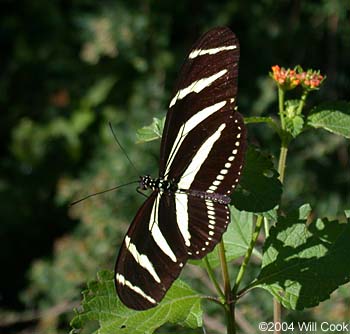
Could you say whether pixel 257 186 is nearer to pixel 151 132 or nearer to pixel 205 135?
pixel 205 135

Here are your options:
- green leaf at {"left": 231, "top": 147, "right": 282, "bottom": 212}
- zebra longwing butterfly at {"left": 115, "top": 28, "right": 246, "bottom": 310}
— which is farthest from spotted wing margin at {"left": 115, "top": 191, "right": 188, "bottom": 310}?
green leaf at {"left": 231, "top": 147, "right": 282, "bottom": 212}

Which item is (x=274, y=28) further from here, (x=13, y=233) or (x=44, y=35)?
(x=13, y=233)

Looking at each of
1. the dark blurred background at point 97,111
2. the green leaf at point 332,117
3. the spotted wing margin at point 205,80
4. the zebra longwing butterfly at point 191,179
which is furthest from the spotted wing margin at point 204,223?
the dark blurred background at point 97,111

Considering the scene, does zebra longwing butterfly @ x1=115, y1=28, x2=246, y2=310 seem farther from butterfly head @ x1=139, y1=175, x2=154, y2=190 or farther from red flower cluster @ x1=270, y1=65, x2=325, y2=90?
red flower cluster @ x1=270, y1=65, x2=325, y2=90

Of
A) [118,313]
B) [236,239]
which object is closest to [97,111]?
[236,239]

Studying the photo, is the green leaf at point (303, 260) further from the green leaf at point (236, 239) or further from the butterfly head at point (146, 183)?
the butterfly head at point (146, 183)

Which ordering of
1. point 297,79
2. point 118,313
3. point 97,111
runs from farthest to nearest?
point 97,111 → point 297,79 → point 118,313
